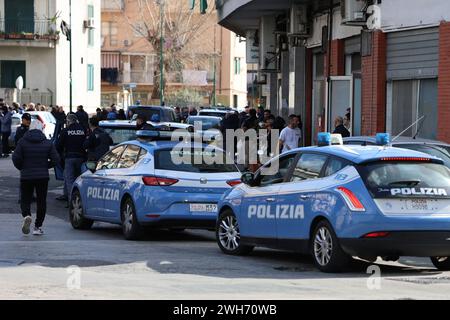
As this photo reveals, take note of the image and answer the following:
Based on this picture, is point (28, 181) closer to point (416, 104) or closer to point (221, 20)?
point (416, 104)

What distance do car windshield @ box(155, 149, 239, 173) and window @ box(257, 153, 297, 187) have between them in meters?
2.31

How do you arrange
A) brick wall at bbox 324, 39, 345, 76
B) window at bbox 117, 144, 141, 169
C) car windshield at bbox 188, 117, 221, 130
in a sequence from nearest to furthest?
window at bbox 117, 144, 141, 169, brick wall at bbox 324, 39, 345, 76, car windshield at bbox 188, 117, 221, 130

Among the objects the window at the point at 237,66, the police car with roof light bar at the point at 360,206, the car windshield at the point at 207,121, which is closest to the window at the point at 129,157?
the police car with roof light bar at the point at 360,206

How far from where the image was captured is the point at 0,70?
201ft

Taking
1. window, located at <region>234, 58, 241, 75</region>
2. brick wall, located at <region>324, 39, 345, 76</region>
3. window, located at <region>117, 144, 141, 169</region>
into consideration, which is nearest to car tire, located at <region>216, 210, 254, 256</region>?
window, located at <region>117, 144, 141, 169</region>

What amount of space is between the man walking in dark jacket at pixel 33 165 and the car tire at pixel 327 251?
569 centimetres

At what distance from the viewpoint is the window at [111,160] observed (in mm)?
17625

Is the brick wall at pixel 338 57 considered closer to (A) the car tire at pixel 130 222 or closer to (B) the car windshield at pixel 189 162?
(B) the car windshield at pixel 189 162

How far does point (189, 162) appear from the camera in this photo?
1647 centimetres

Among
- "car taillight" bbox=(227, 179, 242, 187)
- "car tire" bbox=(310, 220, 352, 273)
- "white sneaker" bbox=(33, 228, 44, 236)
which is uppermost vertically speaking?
"car taillight" bbox=(227, 179, 242, 187)

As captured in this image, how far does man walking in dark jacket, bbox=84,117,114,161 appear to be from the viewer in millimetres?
21609

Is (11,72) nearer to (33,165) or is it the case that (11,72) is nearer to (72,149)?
(72,149)

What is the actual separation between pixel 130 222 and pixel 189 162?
1.26 meters

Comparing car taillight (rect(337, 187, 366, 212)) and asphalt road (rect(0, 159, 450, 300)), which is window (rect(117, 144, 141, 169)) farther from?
car taillight (rect(337, 187, 366, 212))
